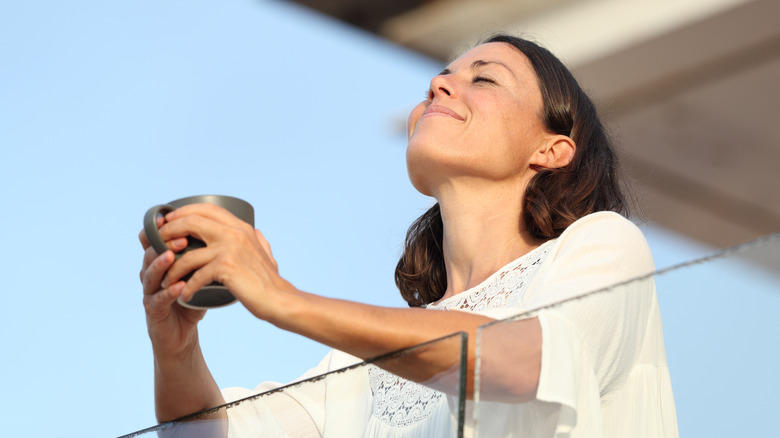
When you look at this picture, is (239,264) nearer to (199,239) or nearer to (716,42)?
(199,239)

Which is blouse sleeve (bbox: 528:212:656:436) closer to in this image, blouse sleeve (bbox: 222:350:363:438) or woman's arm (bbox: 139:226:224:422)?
blouse sleeve (bbox: 222:350:363:438)

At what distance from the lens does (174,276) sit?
1.16 meters

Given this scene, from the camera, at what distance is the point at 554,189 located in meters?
1.70

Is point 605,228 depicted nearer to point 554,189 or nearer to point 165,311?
point 554,189

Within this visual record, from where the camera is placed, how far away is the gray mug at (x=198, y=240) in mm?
1147

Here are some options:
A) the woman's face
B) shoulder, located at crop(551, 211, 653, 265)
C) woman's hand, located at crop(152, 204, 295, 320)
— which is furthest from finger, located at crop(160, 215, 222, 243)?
the woman's face

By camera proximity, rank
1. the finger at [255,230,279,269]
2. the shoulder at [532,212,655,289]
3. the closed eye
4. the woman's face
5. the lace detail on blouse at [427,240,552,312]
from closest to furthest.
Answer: the finger at [255,230,279,269] → the shoulder at [532,212,655,289] → the lace detail on blouse at [427,240,552,312] → the woman's face → the closed eye

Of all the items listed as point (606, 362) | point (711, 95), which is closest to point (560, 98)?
point (606, 362)

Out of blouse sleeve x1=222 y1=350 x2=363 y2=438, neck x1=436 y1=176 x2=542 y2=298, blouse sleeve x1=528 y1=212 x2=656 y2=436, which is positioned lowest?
blouse sleeve x1=222 y1=350 x2=363 y2=438

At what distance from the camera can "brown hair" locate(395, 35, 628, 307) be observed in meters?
1.67

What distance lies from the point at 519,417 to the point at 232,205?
1.42ft

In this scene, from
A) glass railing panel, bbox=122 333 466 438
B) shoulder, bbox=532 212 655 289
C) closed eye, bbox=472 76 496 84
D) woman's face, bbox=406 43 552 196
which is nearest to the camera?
glass railing panel, bbox=122 333 466 438

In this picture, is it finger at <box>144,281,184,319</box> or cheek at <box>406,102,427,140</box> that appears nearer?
finger at <box>144,281,184,319</box>

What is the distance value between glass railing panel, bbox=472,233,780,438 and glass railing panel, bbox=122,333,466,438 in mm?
48
